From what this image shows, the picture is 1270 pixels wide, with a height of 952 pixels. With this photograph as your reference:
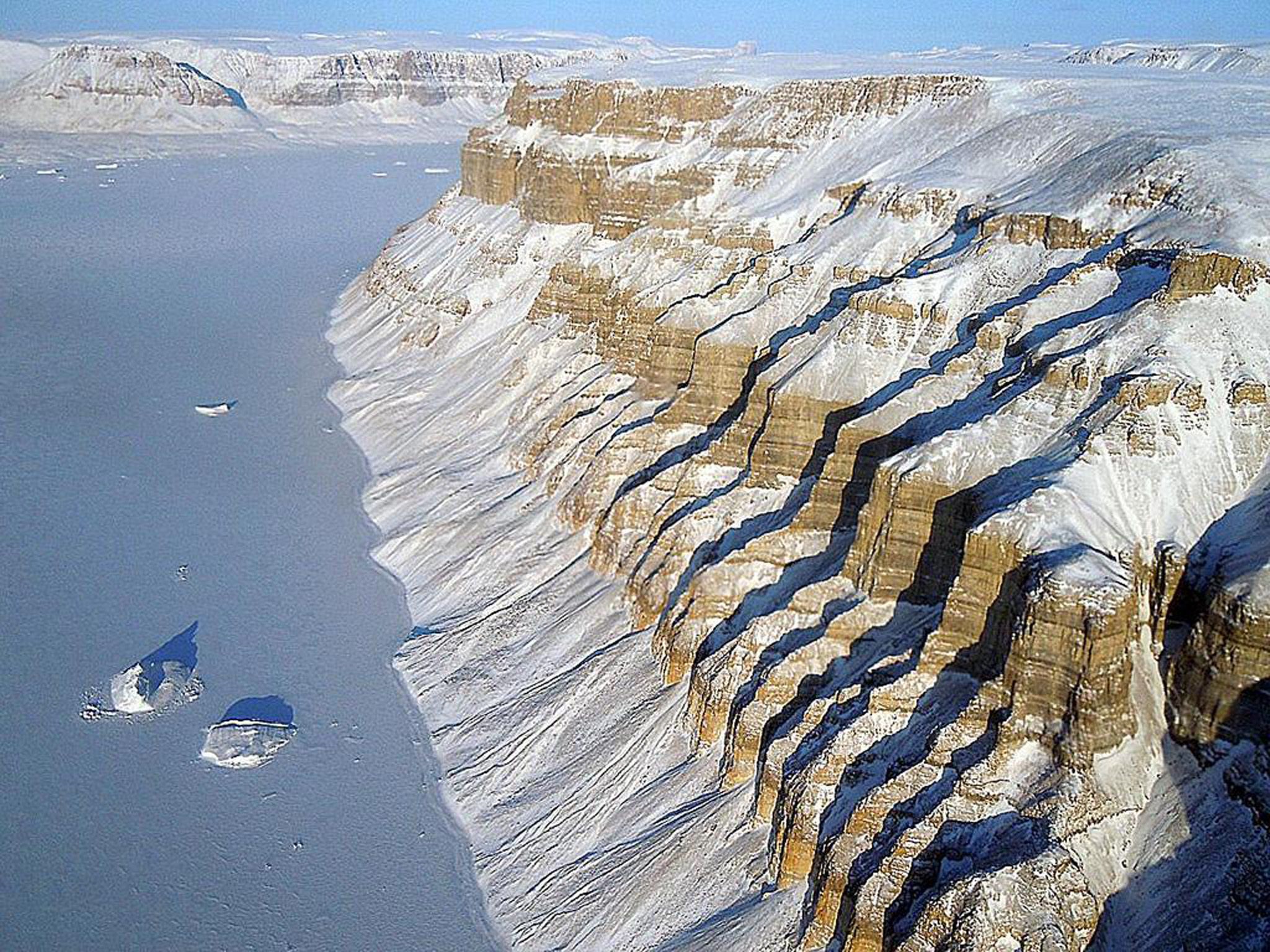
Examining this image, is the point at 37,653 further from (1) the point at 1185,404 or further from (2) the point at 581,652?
(1) the point at 1185,404

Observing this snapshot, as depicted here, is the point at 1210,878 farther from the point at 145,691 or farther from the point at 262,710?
the point at 145,691

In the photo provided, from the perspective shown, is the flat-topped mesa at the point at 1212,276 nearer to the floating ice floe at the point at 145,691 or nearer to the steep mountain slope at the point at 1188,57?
the floating ice floe at the point at 145,691

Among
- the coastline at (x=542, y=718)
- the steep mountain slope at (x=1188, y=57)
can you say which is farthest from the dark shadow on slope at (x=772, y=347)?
the steep mountain slope at (x=1188, y=57)

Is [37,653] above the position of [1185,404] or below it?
below

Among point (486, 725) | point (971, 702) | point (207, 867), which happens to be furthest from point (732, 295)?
point (207, 867)

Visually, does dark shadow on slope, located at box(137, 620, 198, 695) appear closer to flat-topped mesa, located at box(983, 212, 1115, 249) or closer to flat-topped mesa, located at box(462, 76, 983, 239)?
flat-topped mesa, located at box(462, 76, 983, 239)

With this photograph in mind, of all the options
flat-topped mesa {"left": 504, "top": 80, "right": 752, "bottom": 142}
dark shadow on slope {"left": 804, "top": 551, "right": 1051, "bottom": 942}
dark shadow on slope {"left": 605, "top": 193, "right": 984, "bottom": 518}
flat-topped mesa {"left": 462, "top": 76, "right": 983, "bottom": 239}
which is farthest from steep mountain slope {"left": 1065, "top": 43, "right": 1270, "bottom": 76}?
dark shadow on slope {"left": 804, "top": 551, "right": 1051, "bottom": 942}
